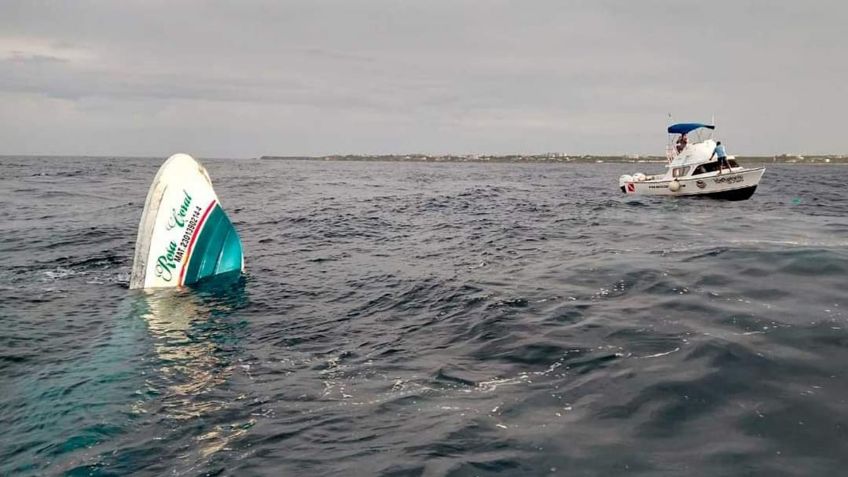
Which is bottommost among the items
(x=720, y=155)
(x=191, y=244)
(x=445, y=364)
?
(x=445, y=364)

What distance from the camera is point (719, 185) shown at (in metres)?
30.4

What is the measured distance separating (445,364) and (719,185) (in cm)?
2923

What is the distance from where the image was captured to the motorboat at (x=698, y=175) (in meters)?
29.7

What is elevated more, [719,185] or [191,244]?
[719,185]

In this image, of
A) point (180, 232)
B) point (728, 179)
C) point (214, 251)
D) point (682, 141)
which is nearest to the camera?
point (180, 232)

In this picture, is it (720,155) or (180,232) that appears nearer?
(180,232)

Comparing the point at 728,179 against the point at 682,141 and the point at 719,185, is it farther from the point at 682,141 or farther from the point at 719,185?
the point at 682,141

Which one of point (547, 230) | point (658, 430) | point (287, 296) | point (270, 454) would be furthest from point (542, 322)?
point (547, 230)

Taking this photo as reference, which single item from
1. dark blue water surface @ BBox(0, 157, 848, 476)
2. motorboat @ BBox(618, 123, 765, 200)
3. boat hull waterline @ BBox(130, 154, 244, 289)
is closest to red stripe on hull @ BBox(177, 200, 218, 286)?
boat hull waterline @ BBox(130, 154, 244, 289)

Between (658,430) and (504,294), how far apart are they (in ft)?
18.9

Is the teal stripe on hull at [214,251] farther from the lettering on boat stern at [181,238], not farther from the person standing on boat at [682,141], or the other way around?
the person standing on boat at [682,141]

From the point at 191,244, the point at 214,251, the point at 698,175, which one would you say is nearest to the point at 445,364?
the point at 191,244

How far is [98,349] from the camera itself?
828cm

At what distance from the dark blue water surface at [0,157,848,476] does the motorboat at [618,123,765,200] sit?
1557cm
